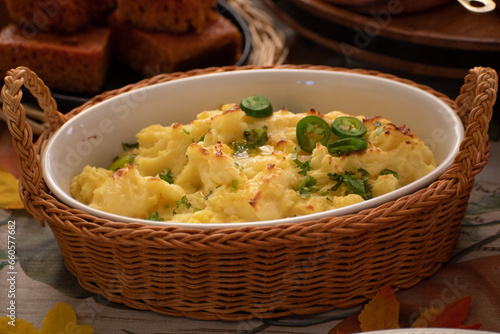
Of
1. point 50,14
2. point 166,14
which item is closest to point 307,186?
point 166,14

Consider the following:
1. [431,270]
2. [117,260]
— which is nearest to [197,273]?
[117,260]

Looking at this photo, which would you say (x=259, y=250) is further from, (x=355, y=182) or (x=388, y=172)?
(x=388, y=172)

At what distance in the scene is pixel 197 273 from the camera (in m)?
2.04

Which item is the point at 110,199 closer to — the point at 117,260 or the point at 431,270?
the point at 117,260

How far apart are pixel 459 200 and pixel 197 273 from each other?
1.10 m

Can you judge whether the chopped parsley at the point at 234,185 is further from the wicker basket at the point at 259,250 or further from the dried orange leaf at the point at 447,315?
the dried orange leaf at the point at 447,315

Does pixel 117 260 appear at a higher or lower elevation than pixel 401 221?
lower

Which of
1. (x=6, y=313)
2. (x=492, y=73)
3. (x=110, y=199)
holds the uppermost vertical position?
(x=492, y=73)

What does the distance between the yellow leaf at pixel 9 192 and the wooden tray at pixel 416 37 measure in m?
2.22

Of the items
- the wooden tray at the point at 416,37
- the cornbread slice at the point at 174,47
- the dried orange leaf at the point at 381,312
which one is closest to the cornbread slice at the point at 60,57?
the cornbread slice at the point at 174,47

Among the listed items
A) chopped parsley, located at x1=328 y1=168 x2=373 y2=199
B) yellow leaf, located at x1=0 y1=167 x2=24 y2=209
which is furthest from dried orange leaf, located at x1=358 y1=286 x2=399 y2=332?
yellow leaf, located at x1=0 y1=167 x2=24 y2=209

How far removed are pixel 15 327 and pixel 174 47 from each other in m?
2.01

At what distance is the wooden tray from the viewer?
11.1 ft

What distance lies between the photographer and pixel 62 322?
2.22m
